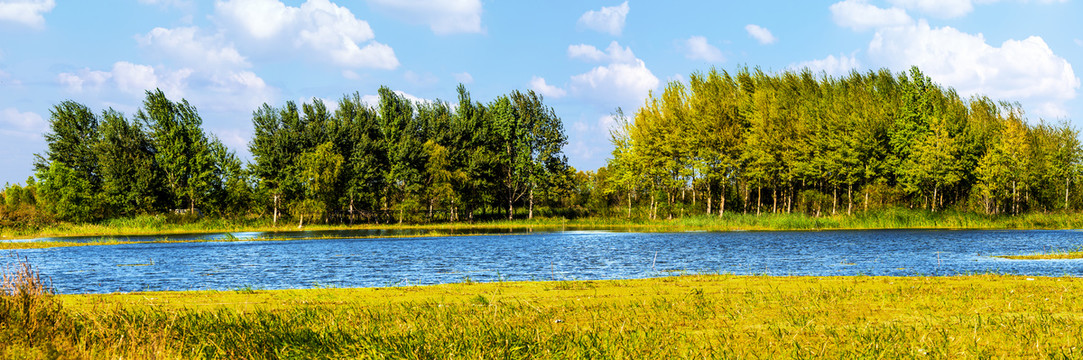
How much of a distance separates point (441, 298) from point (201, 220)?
65.4 meters

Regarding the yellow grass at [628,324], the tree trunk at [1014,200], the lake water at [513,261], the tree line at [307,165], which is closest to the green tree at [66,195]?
the tree line at [307,165]

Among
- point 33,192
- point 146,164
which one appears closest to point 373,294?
point 146,164

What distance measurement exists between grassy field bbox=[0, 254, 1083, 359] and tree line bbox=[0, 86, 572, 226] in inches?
2406

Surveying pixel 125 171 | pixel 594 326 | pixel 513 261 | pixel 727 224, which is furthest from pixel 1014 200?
pixel 125 171

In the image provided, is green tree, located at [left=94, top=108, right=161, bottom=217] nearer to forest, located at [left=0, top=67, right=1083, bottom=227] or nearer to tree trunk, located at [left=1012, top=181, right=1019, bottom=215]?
forest, located at [left=0, top=67, right=1083, bottom=227]

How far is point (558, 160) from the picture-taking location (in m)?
89.1

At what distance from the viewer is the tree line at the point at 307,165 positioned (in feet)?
238

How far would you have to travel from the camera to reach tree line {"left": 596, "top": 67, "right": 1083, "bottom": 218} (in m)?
65.1

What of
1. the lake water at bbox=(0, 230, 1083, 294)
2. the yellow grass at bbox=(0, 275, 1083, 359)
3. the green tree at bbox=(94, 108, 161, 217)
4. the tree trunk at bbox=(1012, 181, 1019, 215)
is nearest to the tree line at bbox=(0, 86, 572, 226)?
the green tree at bbox=(94, 108, 161, 217)

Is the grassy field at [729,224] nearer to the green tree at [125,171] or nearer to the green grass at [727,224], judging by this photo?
the green grass at [727,224]

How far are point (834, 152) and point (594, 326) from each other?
59792 millimetres

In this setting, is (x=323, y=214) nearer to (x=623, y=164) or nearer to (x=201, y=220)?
(x=201, y=220)

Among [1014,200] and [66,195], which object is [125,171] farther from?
[1014,200]

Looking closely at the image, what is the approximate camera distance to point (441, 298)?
15.2 metres
